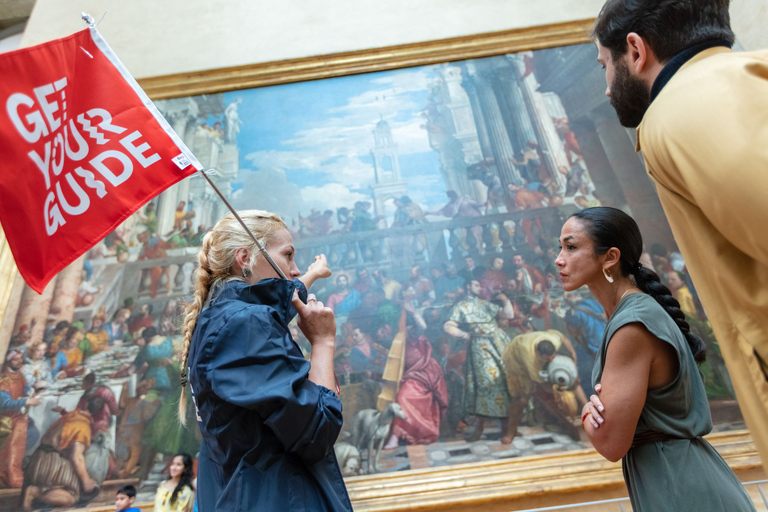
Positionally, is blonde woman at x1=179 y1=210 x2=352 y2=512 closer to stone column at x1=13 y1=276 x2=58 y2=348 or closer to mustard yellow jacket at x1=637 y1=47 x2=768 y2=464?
mustard yellow jacket at x1=637 y1=47 x2=768 y2=464

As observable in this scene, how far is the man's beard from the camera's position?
1.29 meters

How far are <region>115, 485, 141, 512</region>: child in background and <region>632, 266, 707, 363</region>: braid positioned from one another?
178 inches

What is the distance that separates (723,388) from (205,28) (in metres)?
7.90

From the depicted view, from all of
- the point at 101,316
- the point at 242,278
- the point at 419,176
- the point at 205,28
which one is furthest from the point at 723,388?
the point at 205,28

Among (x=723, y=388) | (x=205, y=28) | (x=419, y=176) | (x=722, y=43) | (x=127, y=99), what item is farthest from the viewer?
(x=205, y=28)

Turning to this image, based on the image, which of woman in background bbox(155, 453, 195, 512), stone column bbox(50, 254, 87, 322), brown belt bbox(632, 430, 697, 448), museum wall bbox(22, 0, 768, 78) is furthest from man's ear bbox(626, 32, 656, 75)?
museum wall bbox(22, 0, 768, 78)

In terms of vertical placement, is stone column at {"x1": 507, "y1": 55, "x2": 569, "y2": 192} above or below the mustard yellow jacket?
above

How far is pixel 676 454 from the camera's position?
161cm

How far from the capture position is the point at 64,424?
16.8 feet

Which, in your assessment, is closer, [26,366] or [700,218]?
[700,218]

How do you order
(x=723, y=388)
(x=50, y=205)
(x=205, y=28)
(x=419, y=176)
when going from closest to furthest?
(x=50, y=205) → (x=723, y=388) → (x=419, y=176) → (x=205, y=28)

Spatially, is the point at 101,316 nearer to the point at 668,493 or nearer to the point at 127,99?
the point at 127,99

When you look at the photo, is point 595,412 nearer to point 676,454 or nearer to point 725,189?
point 676,454

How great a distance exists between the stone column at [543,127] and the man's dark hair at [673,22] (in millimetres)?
5004
